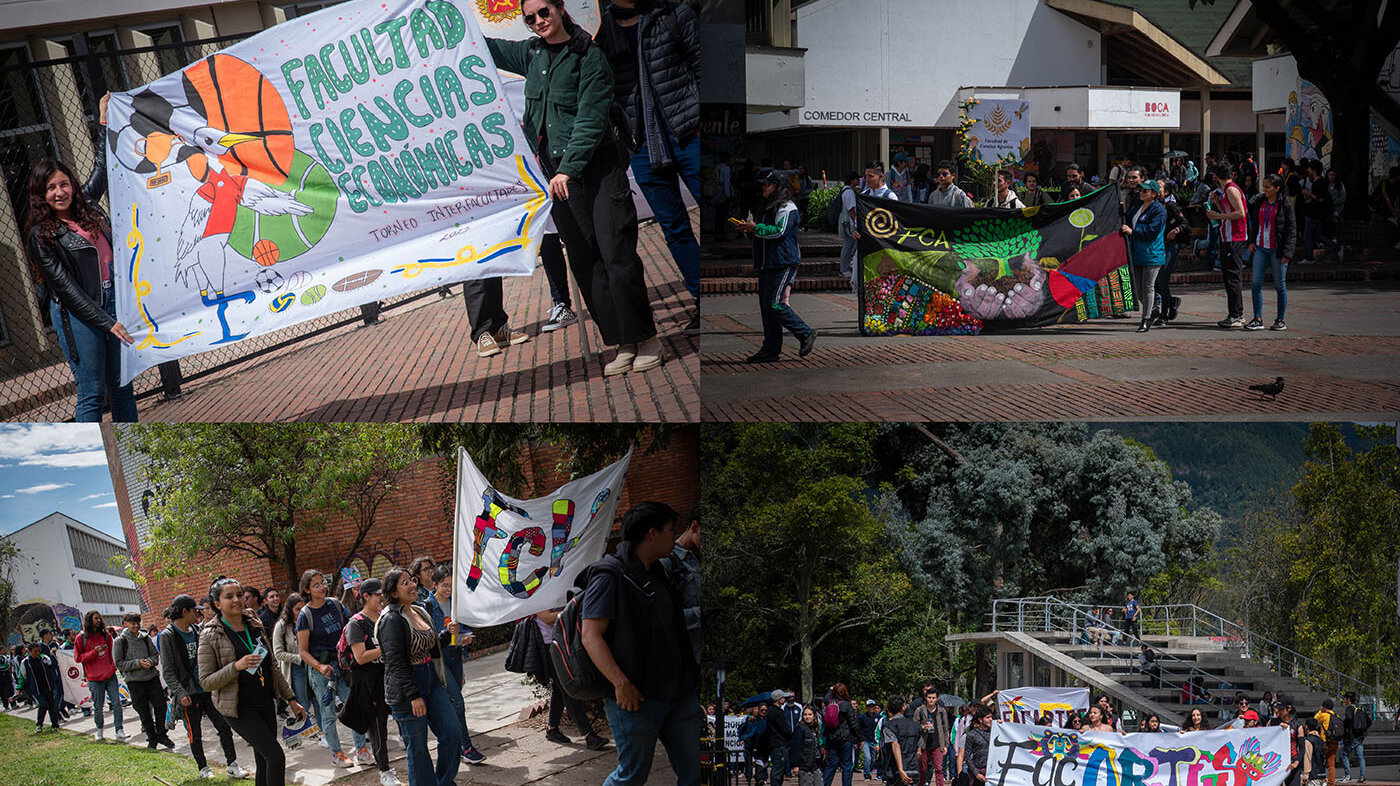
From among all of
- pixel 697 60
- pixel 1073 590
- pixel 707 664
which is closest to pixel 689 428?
pixel 707 664

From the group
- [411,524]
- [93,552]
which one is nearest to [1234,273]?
Result: [411,524]

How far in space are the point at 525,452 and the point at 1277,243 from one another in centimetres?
380

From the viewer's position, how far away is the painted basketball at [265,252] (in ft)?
18.2

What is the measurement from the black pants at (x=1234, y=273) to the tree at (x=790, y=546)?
1.93 m

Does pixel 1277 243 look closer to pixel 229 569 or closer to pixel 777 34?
pixel 777 34

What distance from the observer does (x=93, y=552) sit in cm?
638

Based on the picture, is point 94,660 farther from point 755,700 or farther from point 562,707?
point 755,700

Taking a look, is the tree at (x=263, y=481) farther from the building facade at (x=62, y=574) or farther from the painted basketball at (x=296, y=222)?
the painted basketball at (x=296, y=222)

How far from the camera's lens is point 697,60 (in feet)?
18.0

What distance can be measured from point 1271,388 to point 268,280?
15.0 ft

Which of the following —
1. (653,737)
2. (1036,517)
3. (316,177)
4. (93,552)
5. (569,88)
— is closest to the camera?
(569,88)

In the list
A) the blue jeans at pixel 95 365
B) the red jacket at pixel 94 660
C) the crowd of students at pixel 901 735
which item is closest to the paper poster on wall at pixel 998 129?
the crowd of students at pixel 901 735

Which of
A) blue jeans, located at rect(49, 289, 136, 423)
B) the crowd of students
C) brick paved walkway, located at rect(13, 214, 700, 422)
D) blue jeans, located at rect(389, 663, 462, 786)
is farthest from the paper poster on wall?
blue jeans, located at rect(49, 289, 136, 423)

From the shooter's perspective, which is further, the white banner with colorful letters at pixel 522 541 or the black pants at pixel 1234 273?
the black pants at pixel 1234 273
